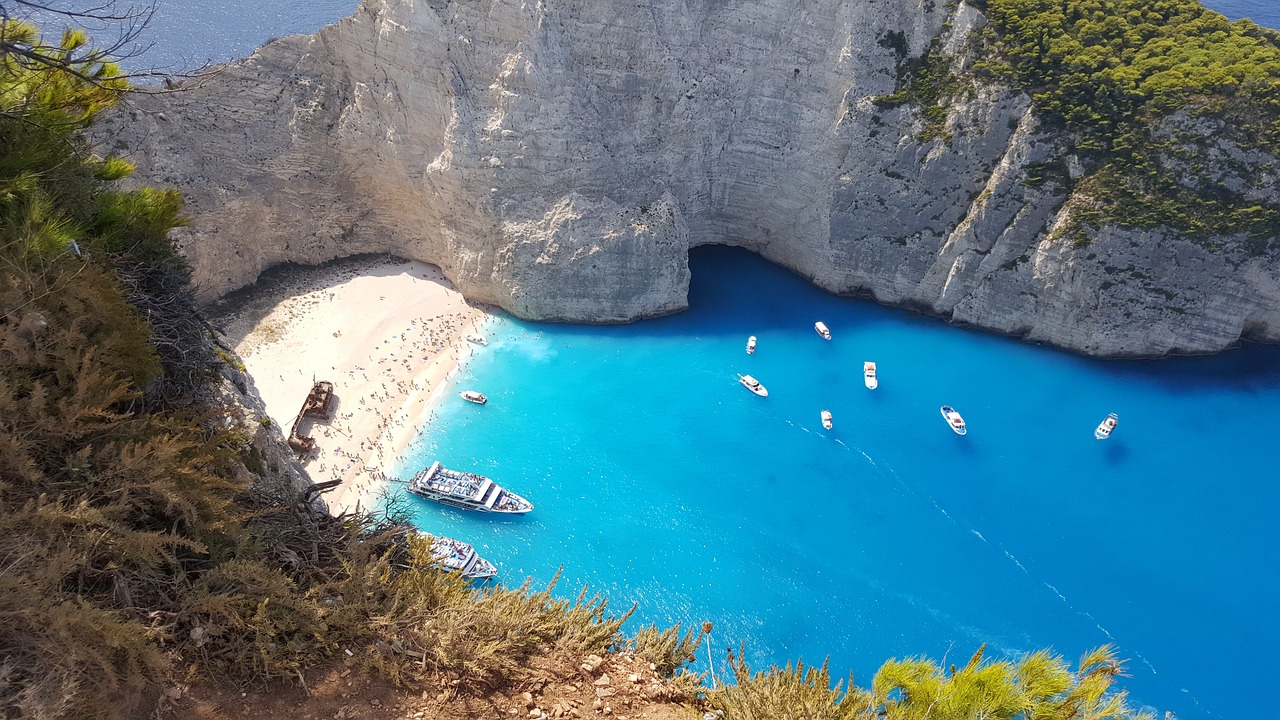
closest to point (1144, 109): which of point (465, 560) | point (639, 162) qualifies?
point (639, 162)

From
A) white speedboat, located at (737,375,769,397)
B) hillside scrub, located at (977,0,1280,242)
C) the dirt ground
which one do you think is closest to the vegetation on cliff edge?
hillside scrub, located at (977,0,1280,242)

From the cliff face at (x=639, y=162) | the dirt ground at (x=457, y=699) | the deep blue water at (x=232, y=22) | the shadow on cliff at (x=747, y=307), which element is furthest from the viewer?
the deep blue water at (x=232, y=22)

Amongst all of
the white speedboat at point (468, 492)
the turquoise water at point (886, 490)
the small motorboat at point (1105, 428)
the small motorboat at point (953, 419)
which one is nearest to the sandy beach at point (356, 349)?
the turquoise water at point (886, 490)

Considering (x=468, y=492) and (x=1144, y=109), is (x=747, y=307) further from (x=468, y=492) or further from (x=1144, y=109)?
(x=1144, y=109)

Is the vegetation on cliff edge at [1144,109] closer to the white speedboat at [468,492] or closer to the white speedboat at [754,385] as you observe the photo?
the white speedboat at [754,385]

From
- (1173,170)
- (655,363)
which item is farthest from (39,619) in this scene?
(1173,170)

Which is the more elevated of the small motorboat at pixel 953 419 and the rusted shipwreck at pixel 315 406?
the small motorboat at pixel 953 419
